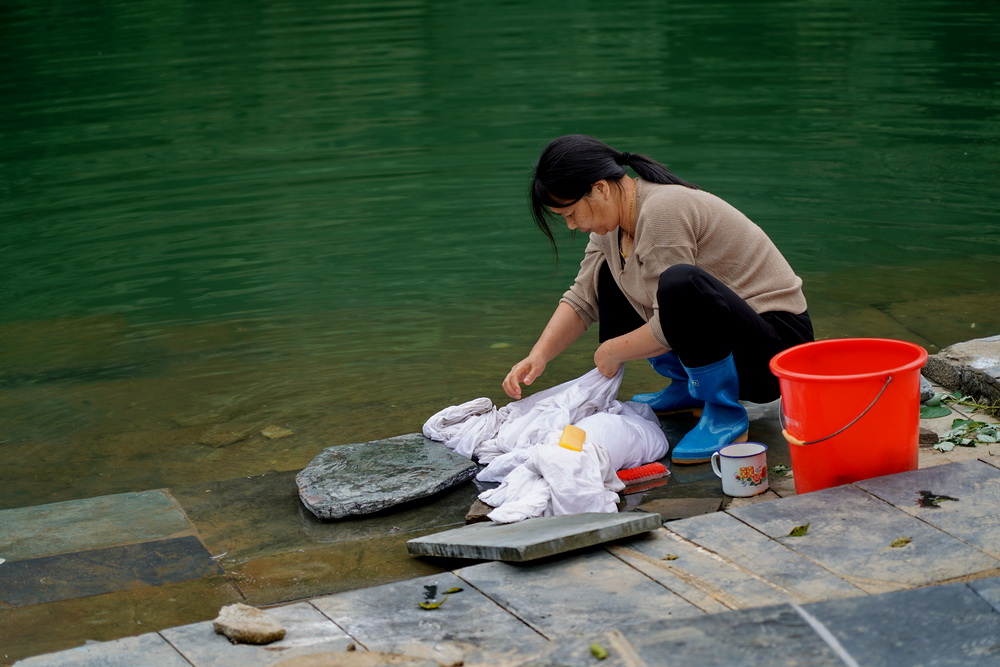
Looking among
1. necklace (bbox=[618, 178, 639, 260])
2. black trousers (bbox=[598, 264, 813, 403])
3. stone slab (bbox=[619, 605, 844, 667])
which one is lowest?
stone slab (bbox=[619, 605, 844, 667])

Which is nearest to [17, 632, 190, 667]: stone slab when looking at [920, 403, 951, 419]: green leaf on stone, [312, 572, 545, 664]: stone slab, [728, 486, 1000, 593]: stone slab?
[312, 572, 545, 664]: stone slab

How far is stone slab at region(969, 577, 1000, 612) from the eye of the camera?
2.44 meters

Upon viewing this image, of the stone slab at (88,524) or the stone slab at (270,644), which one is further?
the stone slab at (88,524)

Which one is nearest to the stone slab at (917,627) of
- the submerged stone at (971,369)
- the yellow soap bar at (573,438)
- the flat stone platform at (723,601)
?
the flat stone platform at (723,601)

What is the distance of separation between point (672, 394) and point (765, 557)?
1498mm

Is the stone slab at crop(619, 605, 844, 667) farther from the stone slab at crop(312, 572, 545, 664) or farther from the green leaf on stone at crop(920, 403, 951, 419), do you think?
the green leaf on stone at crop(920, 403, 951, 419)

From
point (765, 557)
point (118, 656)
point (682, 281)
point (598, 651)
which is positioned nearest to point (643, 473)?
point (682, 281)

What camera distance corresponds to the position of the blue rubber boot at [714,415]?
3854 millimetres

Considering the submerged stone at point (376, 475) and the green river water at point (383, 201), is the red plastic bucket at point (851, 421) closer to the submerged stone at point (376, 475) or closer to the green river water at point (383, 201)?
the submerged stone at point (376, 475)

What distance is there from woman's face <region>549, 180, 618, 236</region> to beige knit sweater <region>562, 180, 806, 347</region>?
10 cm

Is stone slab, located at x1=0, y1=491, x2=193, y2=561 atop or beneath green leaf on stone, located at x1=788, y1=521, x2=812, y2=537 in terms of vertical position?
beneath

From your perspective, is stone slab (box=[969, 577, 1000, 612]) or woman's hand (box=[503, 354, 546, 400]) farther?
woman's hand (box=[503, 354, 546, 400])

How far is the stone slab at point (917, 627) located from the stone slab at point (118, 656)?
1437 millimetres

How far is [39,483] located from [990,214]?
603 centimetres
